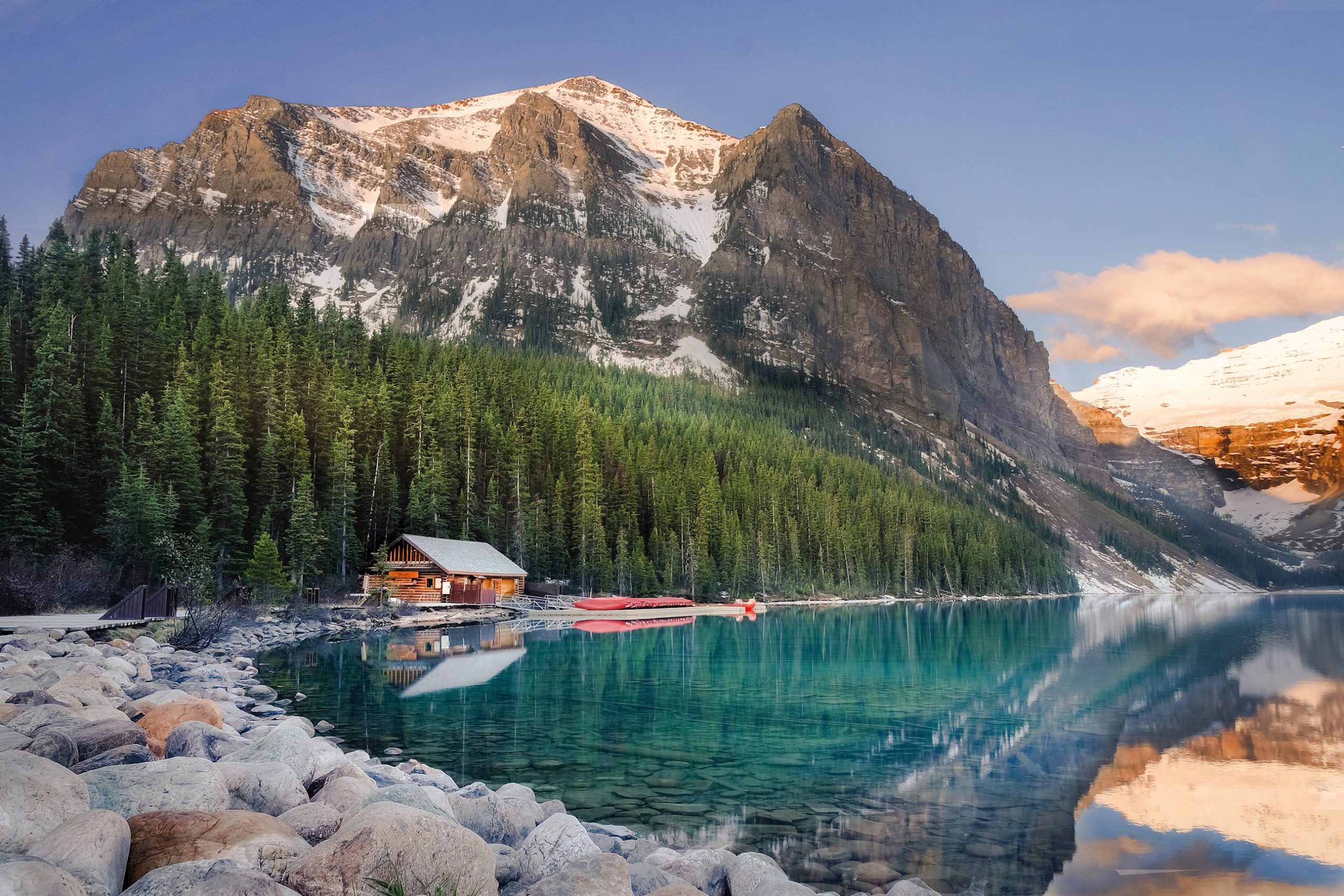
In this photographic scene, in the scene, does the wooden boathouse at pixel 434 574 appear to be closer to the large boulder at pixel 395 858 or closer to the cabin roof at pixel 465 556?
the cabin roof at pixel 465 556

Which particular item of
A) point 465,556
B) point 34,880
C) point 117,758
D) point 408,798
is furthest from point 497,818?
point 465,556

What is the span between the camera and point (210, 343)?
65.8 metres

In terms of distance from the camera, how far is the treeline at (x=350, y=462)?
48.2m

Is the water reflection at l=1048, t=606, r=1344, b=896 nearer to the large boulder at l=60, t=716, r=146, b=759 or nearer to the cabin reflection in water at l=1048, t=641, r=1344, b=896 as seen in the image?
the cabin reflection in water at l=1048, t=641, r=1344, b=896

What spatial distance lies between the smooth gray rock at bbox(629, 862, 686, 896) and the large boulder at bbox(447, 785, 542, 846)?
1.79 m

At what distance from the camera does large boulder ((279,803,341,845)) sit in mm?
8398

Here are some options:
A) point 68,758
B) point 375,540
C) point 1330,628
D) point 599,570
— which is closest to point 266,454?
point 375,540

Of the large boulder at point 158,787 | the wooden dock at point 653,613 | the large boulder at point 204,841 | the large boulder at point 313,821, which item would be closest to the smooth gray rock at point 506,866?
the large boulder at point 313,821

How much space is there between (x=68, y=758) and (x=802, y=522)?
314 feet

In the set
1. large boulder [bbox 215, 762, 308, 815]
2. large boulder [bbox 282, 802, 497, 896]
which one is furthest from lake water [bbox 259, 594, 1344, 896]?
large boulder [bbox 282, 802, 497, 896]

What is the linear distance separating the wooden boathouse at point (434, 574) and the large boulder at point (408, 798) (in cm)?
5001

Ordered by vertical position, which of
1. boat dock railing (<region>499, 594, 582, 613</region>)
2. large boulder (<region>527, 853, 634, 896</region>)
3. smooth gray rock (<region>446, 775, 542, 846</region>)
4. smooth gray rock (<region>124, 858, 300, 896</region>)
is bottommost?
boat dock railing (<region>499, 594, 582, 613</region>)

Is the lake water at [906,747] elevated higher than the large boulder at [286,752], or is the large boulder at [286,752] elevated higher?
the large boulder at [286,752]

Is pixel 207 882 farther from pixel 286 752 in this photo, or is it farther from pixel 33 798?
pixel 286 752
